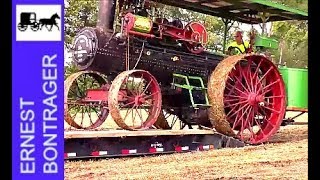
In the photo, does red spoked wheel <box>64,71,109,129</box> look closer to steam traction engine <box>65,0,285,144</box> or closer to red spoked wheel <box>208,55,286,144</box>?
steam traction engine <box>65,0,285,144</box>

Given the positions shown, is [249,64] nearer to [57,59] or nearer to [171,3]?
[171,3]

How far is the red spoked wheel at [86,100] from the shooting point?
11.7 feet

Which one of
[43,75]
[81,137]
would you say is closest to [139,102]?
[81,137]

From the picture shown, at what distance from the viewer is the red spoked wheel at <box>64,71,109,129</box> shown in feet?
11.7

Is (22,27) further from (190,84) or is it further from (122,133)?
(190,84)

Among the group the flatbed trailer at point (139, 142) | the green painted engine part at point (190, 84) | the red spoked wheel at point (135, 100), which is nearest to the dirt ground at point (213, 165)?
the flatbed trailer at point (139, 142)

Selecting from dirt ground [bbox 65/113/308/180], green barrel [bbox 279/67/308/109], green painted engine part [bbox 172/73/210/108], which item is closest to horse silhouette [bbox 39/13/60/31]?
dirt ground [bbox 65/113/308/180]

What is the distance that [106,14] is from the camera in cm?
353

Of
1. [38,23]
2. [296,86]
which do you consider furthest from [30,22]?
[296,86]

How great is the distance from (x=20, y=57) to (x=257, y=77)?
138 centimetres

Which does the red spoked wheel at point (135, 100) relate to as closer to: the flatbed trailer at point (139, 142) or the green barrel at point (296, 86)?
the flatbed trailer at point (139, 142)

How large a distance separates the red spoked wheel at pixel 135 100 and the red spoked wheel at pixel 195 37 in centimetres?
26

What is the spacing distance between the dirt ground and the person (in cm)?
43

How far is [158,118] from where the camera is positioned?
12.1ft
